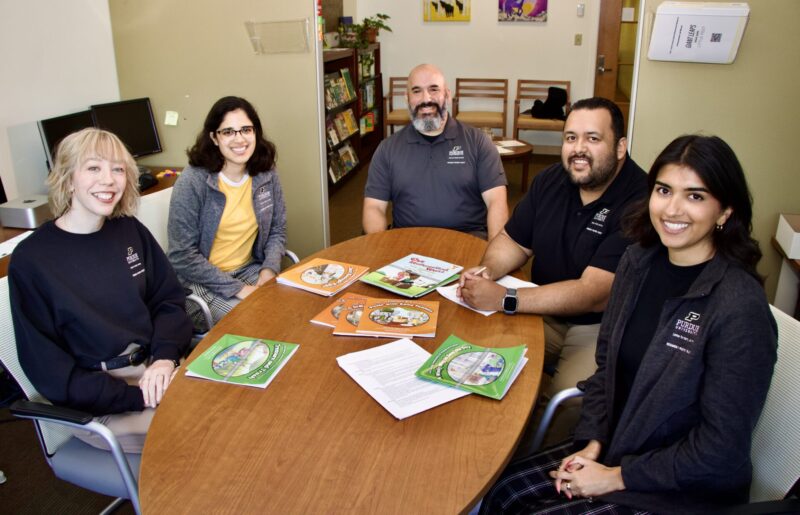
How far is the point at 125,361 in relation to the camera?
1840 mm

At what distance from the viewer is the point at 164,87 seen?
3.67 meters

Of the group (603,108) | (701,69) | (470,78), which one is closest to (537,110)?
(470,78)

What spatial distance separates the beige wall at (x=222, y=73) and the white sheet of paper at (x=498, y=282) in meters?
1.83

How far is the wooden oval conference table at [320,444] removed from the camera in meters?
1.13

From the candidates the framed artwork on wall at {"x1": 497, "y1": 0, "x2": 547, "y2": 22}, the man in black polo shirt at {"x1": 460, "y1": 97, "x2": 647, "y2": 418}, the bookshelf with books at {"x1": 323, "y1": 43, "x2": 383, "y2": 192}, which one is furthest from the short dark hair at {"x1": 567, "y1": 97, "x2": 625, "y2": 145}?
the framed artwork on wall at {"x1": 497, "y1": 0, "x2": 547, "y2": 22}

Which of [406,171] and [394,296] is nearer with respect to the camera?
[394,296]

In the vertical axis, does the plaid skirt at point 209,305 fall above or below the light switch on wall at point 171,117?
below

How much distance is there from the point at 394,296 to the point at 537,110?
5512 millimetres

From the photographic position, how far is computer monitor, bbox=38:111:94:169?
293 cm

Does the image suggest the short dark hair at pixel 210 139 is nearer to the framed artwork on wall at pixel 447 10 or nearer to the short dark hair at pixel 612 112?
the short dark hair at pixel 612 112

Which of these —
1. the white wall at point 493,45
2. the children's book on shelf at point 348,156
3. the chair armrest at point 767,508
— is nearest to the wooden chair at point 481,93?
the white wall at point 493,45

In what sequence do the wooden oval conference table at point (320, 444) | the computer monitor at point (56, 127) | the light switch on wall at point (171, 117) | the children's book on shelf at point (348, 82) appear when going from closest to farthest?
the wooden oval conference table at point (320, 444), the computer monitor at point (56, 127), the light switch on wall at point (171, 117), the children's book on shelf at point (348, 82)

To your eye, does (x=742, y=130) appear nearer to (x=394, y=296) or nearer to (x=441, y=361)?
(x=394, y=296)

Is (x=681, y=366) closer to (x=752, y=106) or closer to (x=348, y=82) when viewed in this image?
(x=752, y=106)
